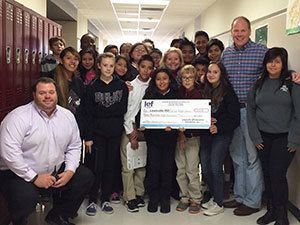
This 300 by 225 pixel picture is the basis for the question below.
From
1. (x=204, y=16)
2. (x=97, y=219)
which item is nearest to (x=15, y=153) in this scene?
(x=97, y=219)

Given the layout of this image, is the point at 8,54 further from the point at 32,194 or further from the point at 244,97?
the point at 244,97

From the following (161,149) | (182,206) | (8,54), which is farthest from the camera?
(182,206)

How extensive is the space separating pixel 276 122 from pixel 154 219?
133 centimetres

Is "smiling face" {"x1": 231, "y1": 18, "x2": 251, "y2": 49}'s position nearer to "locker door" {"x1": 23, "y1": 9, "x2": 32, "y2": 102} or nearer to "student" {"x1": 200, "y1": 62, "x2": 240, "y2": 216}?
"student" {"x1": 200, "y1": 62, "x2": 240, "y2": 216}

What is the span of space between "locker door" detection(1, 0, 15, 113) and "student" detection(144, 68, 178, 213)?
3.75 ft

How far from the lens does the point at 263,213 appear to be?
3.33 meters

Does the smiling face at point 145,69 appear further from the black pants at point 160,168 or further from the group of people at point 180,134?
the black pants at point 160,168

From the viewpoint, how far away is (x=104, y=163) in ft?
10.8

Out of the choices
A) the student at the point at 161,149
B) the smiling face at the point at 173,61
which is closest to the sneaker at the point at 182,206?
the student at the point at 161,149

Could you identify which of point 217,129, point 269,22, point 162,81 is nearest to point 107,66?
point 162,81

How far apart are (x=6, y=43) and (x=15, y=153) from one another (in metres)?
0.87

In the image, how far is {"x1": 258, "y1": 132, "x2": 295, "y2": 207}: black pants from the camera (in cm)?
293

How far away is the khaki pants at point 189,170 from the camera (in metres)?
3.32

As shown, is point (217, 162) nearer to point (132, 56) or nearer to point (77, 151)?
point (77, 151)
